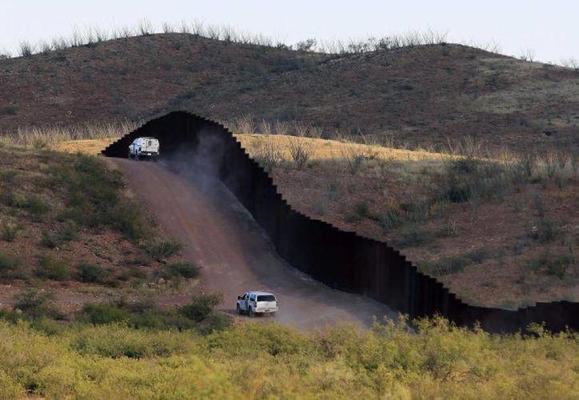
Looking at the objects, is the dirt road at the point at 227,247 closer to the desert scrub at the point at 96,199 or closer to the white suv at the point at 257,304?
the white suv at the point at 257,304

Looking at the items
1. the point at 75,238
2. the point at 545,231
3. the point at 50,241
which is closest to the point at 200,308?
the point at 50,241

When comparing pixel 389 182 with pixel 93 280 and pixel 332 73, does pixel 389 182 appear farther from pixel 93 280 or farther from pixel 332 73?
pixel 332 73

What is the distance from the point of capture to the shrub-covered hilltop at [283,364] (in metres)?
A: 19.4

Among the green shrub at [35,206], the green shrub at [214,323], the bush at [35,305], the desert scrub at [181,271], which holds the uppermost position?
the green shrub at [35,206]

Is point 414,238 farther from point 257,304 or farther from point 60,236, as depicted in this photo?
point 60,236

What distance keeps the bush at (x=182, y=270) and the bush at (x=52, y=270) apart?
10.8 feet

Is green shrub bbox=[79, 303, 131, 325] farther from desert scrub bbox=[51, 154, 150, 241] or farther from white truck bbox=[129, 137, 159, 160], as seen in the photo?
white truck bbox=[129, 137, 159, 160]

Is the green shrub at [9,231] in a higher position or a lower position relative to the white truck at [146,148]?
lower

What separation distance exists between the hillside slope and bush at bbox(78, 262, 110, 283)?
3824 centimetres

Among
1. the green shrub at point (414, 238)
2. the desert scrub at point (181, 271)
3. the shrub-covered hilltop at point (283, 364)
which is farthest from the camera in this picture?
the green shrub at point (414, 238)

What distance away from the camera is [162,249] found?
45.8 m

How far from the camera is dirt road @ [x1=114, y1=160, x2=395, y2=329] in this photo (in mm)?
38562

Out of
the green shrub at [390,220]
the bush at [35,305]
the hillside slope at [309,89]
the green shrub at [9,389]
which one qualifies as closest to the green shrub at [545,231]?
the green shrub at [390,220]

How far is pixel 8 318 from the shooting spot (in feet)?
107
